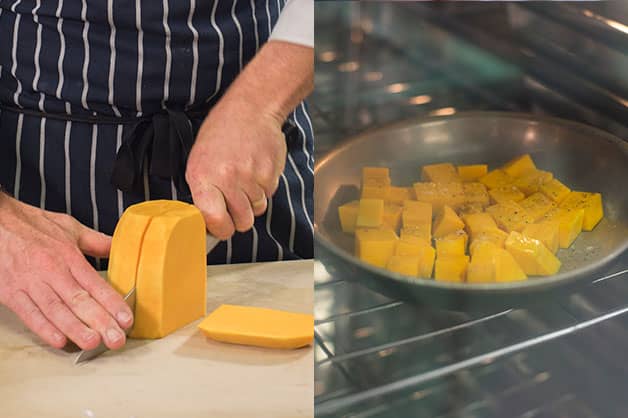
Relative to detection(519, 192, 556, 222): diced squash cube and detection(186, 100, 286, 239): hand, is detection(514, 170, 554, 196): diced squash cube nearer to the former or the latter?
detection(519, 192, 556, 222): diced squash cube

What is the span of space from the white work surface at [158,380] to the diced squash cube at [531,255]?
47cm

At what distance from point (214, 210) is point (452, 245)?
67cm

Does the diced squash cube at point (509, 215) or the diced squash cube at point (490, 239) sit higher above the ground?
the diced squash cube at point (509, 215)

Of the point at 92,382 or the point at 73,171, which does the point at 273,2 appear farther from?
the point at 92,382

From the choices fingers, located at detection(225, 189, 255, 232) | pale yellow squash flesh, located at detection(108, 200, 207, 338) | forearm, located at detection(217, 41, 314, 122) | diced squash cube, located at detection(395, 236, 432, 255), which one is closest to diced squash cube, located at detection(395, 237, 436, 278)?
diced squash cube, located at detection(395, 236, 432, 255)

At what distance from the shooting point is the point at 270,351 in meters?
0.87

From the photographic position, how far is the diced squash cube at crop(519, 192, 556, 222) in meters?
0.33

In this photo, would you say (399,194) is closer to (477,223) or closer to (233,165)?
(477,223)

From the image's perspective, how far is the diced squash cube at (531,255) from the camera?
33 centimetres

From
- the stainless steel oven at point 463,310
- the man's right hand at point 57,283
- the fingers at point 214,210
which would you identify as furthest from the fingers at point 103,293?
the stainless steel oven at point 463,310

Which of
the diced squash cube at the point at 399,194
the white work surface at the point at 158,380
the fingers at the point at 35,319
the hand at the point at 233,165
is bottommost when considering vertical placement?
the white work surface at the point at 158,380

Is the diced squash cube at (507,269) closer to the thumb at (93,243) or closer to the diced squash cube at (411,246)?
the diced squash cube at (411,246)

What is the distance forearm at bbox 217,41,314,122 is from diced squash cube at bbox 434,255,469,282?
0.80 meters

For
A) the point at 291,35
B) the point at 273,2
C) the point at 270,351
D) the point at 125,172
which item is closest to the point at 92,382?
the point at 270,351
